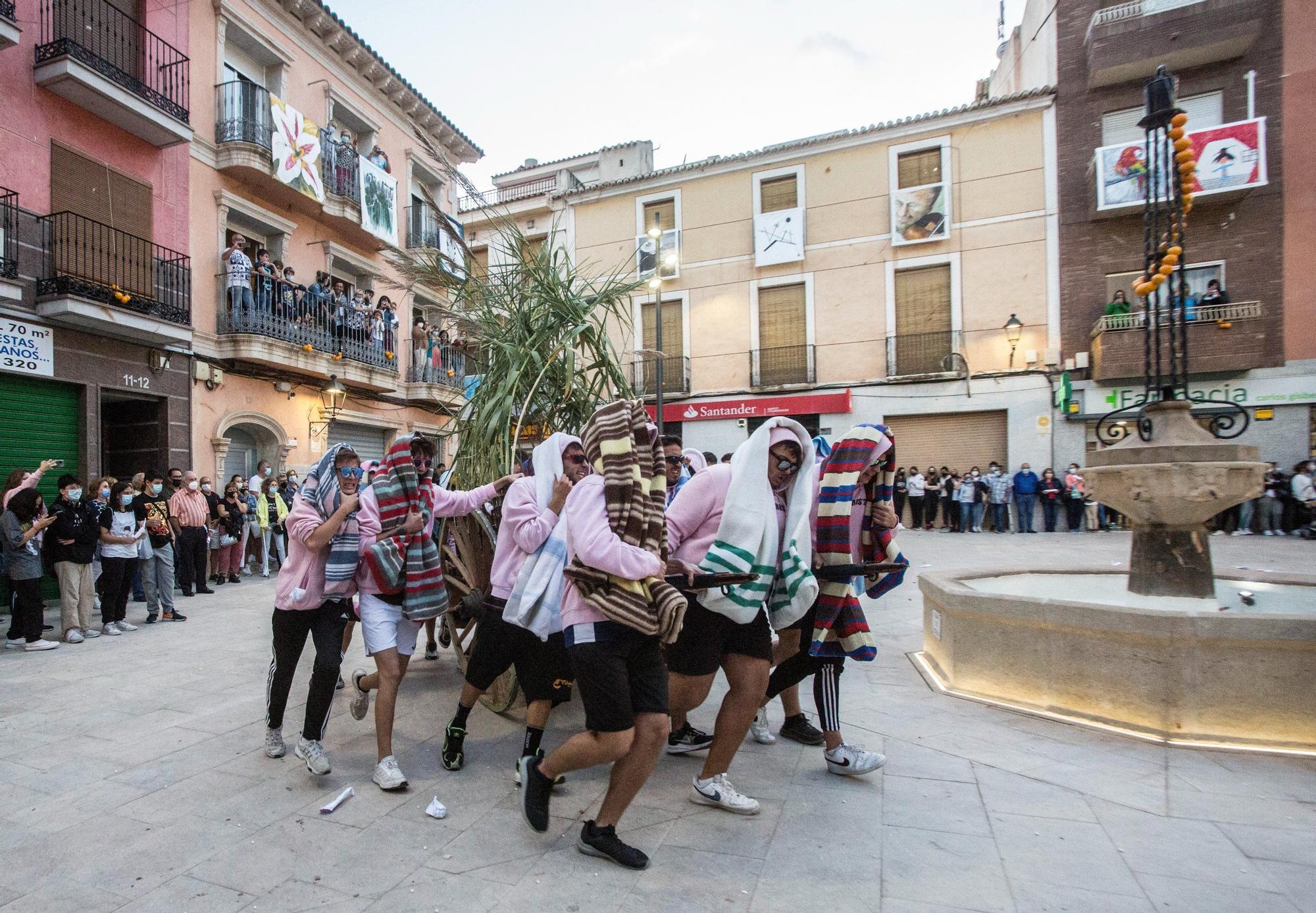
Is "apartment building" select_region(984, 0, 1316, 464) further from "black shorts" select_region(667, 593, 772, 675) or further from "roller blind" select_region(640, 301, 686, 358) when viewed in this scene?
"black shorts" select_region(667, 593, 772, 675)

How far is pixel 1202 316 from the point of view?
16406 mm

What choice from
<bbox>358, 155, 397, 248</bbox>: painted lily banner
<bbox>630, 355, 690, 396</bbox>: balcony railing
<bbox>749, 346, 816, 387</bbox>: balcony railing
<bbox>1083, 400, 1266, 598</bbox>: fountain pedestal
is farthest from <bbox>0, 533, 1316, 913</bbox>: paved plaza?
<bbox>630, 355, 690, 396</bbox>: balcony railing

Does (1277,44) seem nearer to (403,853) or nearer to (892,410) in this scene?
(892,410)

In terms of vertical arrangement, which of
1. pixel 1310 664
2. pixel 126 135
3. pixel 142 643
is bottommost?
pixel 142 643

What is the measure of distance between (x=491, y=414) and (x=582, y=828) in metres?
2.43

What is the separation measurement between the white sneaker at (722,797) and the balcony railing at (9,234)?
10663 mm

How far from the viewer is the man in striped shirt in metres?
9.39

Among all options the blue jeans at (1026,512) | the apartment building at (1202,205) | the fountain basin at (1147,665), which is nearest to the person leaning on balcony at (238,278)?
the fountain basin at (1147,665)

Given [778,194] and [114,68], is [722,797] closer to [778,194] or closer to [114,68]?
[114,68]

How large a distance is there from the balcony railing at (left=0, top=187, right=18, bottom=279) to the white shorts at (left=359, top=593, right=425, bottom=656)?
8989mm

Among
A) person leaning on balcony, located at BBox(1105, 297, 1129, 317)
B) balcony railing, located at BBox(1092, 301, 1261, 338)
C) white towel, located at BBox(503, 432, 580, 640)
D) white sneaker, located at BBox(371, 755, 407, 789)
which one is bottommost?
white sneaker, located at BBox(371, 755, 407, 789)

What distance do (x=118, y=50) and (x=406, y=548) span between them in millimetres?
12155

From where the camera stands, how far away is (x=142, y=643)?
675 centimetres

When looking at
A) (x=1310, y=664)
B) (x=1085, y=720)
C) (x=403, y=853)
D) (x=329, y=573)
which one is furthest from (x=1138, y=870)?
(x=329, y=573)
